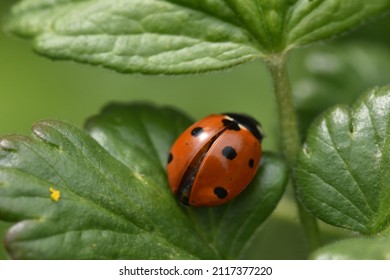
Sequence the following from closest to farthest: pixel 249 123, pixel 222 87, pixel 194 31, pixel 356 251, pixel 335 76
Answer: pixel 356 251, pixel 194 31, pixel 249 123, pixel 335 76, pixel 222 87

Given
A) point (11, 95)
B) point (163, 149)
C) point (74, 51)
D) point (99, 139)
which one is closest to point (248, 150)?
point (163, 149)

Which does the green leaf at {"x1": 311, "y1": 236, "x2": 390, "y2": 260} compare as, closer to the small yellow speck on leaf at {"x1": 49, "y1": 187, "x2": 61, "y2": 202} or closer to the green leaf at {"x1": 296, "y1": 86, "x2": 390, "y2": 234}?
the green leaf at {"x1": 296, "y1": 86, "x2": 390, "y2": 234}

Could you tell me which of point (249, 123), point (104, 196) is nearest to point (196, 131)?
point (249, 123)

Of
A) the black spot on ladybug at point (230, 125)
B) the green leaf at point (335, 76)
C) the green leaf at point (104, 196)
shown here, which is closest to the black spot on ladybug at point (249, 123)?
the black spot on ladybug at point (230, 125)

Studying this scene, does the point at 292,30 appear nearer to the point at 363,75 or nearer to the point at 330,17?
the point at 330,17

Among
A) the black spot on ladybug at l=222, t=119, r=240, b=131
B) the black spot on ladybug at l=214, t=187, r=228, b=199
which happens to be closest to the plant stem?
the black spot on ladybug at l=222, t=119, r=240, b=131

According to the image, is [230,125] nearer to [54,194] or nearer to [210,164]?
[210,164]

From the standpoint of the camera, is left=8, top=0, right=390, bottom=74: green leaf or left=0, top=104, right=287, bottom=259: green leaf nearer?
left=0, top=104, right=287, bottom=259: green leaf

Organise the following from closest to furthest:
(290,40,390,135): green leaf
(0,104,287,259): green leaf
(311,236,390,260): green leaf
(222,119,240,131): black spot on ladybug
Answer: (311,236,390,260): green leaf → (0,104,287,259): green leaf → (222,119,240,131): black spot on ladybug → (290,40,390,135): green leaf
